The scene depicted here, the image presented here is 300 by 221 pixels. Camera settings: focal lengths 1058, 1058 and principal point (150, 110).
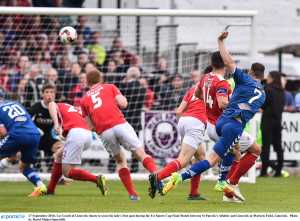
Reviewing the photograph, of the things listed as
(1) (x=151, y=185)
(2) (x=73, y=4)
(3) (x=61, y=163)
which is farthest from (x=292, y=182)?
(2) (x=73, y=4)

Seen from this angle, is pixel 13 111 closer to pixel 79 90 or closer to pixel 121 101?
pixel 121 101

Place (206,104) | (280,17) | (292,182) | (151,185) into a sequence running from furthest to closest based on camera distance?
(280,17), (292,182), (206,104), (151,185)

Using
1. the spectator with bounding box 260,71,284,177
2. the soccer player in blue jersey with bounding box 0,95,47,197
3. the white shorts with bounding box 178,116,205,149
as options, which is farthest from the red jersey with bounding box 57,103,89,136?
the spectator with bounding box 260,71,284,177

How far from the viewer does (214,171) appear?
23125 mm

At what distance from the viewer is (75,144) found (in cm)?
1769

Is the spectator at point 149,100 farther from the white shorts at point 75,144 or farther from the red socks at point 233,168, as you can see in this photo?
the red socks at point 233,168

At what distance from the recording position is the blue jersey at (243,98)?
15.3 m

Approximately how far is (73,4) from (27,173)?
12722 mm

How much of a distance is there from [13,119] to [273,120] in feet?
26.1

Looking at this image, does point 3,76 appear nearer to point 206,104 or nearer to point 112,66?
point 112,66

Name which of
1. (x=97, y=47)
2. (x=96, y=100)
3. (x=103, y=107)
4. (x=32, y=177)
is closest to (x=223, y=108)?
(x=103, y=107)

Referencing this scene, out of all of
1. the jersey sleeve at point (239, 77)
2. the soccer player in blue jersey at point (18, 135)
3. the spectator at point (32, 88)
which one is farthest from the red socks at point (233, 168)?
the spectator at point (32, 88)

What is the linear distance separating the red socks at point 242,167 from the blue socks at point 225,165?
12 cm

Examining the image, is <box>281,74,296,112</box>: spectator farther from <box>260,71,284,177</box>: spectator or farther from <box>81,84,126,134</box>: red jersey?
<box>81,84,126,134</box>: red jersey
